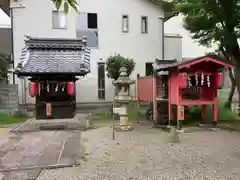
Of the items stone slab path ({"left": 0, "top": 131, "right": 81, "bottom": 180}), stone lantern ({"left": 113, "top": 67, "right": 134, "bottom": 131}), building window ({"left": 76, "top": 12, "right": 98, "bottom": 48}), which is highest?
building window ({"left": 76, "top": 12, "right": 98, "bottom": 48})

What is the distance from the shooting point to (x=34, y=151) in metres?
7.63

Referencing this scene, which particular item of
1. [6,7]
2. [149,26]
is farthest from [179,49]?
[6,7]

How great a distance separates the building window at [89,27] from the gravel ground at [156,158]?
1163 cm

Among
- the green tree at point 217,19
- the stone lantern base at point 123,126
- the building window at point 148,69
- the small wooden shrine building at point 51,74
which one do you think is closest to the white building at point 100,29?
the building window at point 148,69

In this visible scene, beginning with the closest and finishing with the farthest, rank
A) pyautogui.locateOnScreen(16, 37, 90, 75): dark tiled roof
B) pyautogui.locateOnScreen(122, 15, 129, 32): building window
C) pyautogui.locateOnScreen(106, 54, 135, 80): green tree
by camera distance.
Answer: pyautogui.locateOnScreen(16, 37, 90, 75): dark tiled roof
pyautogui.locateOnScreen(106, 54, 135, 80): green tree
pyautogui.locateOnScreen(122, 15, 129, 32): building window

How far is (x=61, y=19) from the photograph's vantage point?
1984cm

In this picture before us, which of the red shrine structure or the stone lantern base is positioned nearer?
the red shrine structure

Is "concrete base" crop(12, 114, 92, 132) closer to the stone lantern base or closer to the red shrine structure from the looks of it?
the stone lantern base

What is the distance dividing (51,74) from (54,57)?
4.55 feet

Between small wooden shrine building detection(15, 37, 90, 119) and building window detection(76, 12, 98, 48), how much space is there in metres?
6.93

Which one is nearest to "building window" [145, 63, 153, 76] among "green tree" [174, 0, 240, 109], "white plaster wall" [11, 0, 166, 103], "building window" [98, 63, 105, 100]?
"white plaster wall" [11, 0, 166, 103]

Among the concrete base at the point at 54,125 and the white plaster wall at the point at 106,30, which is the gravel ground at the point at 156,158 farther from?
the white plaster wall at the point at 106,30

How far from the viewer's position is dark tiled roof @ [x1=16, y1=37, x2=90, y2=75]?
1188 centimetres

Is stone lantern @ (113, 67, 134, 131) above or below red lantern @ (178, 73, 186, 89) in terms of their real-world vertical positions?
below
